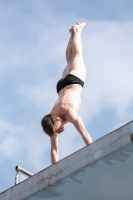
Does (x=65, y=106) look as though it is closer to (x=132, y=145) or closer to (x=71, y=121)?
(x=71, y=121)

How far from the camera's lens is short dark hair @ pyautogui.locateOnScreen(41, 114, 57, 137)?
1145 centimetres

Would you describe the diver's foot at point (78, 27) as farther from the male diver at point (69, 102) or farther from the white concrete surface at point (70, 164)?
the white concrete surface at point (70, 164)

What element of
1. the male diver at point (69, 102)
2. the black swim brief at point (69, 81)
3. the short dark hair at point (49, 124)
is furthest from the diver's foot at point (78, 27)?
the short dark hair at point (49, 124)

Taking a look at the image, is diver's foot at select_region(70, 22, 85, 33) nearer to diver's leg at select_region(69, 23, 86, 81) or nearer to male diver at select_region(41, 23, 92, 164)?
diver's leg at select_region(69, 23, 86, 81)

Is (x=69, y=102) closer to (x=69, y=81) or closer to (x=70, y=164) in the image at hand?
(x=69, y=81)

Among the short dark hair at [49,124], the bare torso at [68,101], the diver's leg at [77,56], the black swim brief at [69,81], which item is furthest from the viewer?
the diver's leg at [77,56]

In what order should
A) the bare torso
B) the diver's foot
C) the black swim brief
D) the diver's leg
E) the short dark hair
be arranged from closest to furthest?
the short dark hair → the bare torso → the black swim brief → the diver's leg → the diver's foot

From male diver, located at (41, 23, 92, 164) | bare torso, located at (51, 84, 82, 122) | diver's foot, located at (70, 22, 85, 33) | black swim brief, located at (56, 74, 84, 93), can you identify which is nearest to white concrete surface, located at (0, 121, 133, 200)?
male diver, located at (41, 23, 92, 164)

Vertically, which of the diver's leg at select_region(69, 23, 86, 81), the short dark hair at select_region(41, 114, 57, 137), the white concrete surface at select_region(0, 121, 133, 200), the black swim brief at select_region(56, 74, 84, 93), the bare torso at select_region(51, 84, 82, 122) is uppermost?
the diver's leg at select_region(69, 23, 86, 81)

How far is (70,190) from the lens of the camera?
10023mm

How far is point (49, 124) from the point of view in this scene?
1144 cm

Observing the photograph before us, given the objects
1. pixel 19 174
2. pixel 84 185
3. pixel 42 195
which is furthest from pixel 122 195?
pixel 19 174

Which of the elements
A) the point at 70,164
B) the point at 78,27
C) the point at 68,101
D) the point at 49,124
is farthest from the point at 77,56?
the point at 70,164

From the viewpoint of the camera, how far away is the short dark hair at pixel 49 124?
11445mm
